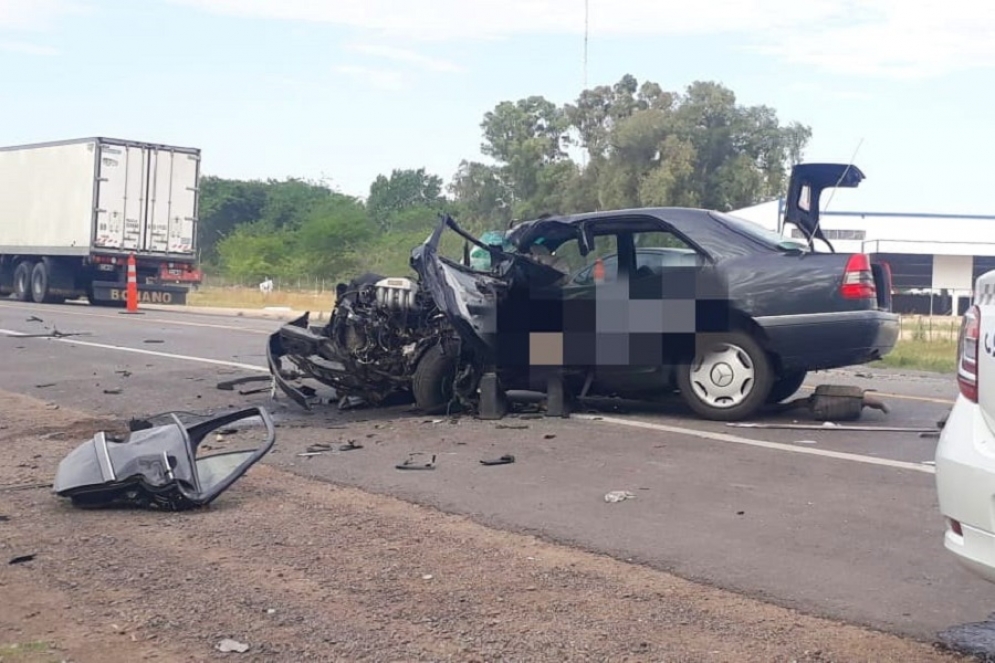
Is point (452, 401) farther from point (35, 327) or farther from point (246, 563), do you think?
point (35, 327)

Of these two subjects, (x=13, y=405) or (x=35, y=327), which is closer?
(x=13, y=405)

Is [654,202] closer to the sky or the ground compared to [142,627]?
closer to the sky

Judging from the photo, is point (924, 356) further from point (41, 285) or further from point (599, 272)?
point (41, 285)

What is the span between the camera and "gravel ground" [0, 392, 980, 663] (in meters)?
4.21

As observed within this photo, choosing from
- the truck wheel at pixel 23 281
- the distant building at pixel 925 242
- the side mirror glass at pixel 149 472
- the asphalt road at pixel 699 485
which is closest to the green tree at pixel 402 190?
the distant building at pixel 925 242

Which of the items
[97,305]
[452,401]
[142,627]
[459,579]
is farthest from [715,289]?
[97,305]

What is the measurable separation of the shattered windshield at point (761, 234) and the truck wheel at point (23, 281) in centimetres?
2664

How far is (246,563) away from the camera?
5289 millimetres

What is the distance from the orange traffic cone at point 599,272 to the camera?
9.37 meters

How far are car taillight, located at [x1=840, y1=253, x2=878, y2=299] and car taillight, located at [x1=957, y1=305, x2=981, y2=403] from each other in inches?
177

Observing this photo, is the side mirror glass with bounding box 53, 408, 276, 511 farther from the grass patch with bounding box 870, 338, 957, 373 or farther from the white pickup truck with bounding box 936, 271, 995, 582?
the grass patch with bounding box 870, 338, 957, 373

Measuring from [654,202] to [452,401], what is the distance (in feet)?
110

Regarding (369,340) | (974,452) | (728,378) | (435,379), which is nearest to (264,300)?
(369,340)

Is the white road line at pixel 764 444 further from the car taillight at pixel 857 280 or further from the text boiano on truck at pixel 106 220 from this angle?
the text boiano on truck at pixel 106 220
